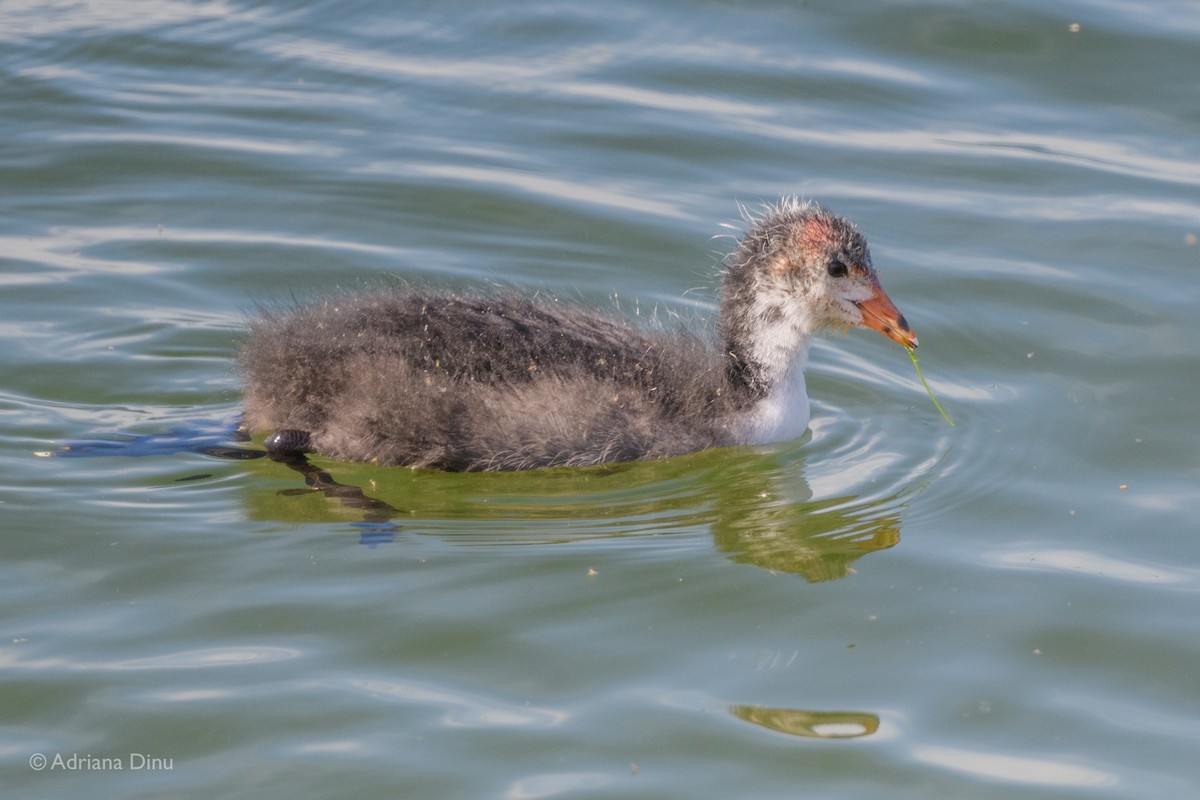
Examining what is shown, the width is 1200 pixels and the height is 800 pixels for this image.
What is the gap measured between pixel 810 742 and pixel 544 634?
94cm

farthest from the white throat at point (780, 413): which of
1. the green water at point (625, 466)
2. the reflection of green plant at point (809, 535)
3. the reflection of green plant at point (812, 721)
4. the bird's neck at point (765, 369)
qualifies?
the reflection of green plant at point (812, 721)

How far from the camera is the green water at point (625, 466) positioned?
189 inches

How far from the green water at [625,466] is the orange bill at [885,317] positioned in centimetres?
45

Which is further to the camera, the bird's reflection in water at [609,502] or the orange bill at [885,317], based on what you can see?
the orange bill at [885,317]

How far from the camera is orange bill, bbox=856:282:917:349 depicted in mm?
6797

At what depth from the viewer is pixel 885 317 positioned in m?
6.80

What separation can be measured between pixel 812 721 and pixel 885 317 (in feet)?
7.71

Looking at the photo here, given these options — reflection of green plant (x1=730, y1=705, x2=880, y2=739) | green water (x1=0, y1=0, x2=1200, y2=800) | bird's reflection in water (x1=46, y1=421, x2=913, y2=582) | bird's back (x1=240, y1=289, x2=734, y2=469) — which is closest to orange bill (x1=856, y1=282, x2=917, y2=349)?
green water (x1=0, y1=0, x2=1200, y2=800)

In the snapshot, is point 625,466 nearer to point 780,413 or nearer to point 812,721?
point 780,413

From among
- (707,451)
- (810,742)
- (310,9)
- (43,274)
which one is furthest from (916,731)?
(310,9)

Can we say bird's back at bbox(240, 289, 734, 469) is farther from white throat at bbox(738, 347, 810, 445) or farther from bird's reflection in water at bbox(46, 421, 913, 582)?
white throat at bbox(738, 347, 810, 445)

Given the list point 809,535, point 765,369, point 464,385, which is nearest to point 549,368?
point 464,385

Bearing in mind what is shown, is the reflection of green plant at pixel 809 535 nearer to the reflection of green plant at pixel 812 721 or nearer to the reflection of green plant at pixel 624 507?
the reflection of green plant at pixel 624 507

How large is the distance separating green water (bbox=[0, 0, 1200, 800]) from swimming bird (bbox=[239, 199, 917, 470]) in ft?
0.50
